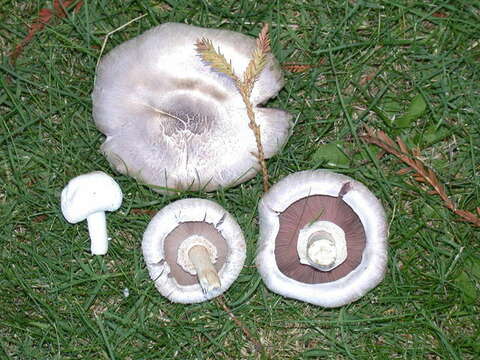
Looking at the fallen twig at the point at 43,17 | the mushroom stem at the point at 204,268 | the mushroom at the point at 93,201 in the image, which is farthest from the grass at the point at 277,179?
the mushroom stem at the point at 204,268

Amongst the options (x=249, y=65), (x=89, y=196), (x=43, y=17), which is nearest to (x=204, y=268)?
(x=89, y=196)

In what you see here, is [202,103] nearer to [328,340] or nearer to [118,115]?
[118,115]

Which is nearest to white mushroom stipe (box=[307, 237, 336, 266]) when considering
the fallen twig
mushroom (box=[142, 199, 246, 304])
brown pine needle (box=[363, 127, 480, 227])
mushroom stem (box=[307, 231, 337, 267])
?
mushroom stem (box=[307, 231, 337, 267])

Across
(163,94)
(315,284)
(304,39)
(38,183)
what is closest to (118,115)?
(163,94)

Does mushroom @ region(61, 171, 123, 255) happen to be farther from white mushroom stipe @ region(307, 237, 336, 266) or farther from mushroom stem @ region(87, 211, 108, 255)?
white mushroom stipe @ region(307, 237, 336, 266)

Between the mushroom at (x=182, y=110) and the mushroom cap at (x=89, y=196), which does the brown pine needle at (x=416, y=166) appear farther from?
the mushroom cap at (x=89, y=196)

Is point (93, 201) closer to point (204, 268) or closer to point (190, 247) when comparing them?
Answer: point (190, 247)
